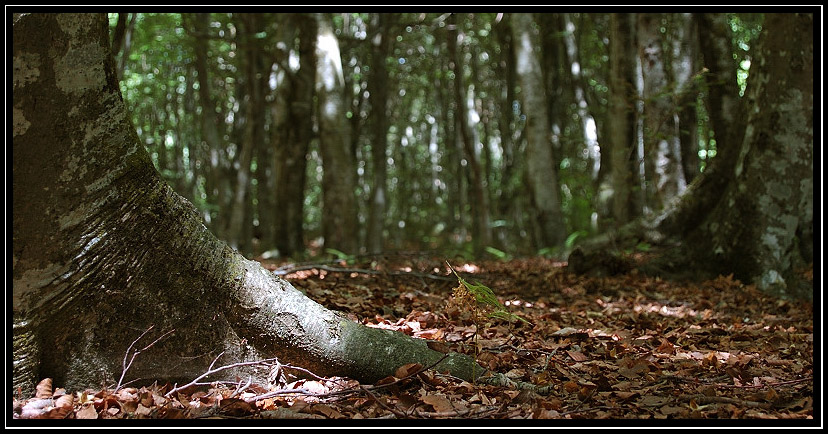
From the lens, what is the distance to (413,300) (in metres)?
4.61

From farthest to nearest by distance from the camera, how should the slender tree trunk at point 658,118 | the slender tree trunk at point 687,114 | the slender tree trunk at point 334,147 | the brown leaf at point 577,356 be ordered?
the slender tree trunk at point 687,114, the slender tree trunk at point 334,147, the slender tree trunk at point 658,118, the brown leaf at point 577,356

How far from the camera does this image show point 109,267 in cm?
269

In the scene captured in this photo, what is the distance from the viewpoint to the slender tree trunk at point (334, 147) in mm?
8484

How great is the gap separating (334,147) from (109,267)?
5.91 m

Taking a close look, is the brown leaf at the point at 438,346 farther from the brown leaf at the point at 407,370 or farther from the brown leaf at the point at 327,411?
the brown leaf at the point at 327,411

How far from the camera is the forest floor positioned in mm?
2625

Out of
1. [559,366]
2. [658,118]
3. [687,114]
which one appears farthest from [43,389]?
[687,114]

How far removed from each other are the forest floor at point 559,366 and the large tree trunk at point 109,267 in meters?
0.14

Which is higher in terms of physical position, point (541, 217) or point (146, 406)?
point (541, 217)

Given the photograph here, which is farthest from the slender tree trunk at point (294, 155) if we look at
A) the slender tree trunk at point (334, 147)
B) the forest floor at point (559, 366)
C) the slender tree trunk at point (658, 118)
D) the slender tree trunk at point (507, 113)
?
the slender tree trunk at point (507, 113)

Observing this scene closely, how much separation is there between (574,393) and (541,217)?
763 cm
